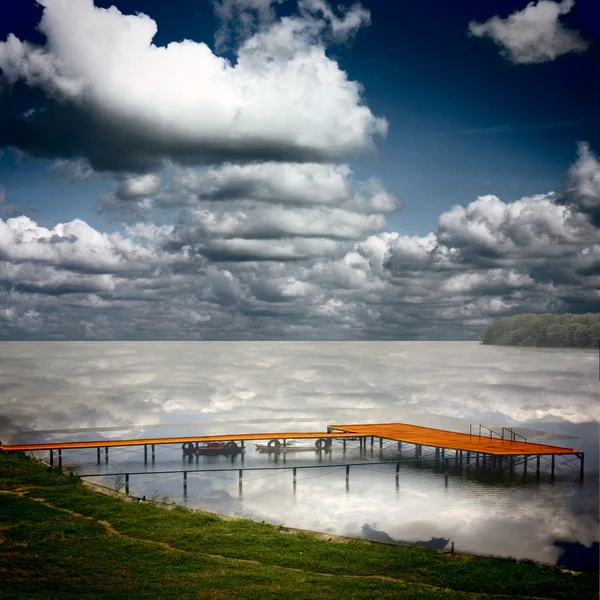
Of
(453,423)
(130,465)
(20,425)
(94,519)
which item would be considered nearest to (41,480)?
(94,519)

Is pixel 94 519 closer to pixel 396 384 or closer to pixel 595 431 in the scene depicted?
pixel 595 431

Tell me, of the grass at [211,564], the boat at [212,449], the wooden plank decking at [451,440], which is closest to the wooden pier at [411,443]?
the wooden plank decking at [451,440]

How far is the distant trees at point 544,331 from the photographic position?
13175cm

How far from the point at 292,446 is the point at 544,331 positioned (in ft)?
415

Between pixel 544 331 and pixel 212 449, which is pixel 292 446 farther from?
pixel 544 331

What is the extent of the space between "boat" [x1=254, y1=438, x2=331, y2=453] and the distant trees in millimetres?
77645

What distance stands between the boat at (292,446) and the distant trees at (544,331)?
255 feet

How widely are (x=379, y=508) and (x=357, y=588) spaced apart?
16.1 meters

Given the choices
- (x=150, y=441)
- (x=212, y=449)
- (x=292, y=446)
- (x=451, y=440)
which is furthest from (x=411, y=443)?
(x=150, y=441)

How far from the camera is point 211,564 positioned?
21.4 m

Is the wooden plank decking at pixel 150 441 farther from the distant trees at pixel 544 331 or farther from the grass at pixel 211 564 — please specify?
the distant trees at pixel 544 331

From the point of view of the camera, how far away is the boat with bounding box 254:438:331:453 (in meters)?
51.7

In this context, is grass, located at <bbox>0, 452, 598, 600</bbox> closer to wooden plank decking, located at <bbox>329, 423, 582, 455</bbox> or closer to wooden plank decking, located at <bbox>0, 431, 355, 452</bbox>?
wooden plank decking, located at <bbox>0, 431, 355, 452</bbox>

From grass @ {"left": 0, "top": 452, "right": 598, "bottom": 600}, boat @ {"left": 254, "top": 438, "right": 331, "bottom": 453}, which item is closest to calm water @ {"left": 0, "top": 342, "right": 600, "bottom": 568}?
boat @ {"left": 254, "top": 438, "right": 331, "bottom": 453}
